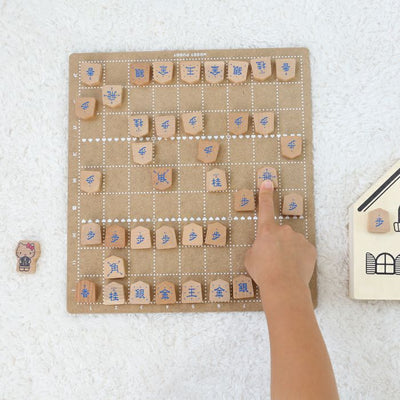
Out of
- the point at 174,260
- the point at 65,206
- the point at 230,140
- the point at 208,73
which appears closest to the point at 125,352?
the point at 174,260

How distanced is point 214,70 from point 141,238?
0.38 metres

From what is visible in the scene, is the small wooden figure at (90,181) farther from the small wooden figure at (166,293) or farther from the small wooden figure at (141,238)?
the small wooden figure at (166,293)

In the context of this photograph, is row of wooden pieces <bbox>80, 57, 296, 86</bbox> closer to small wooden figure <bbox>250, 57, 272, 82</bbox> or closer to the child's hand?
small wooden figure <bbox>250, 57, 272, 82</bbox>

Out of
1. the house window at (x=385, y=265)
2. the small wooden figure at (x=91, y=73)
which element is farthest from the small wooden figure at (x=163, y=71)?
the house window at (x=385, y=265)

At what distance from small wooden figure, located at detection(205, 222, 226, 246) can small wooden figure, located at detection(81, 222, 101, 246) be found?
229 millimetres

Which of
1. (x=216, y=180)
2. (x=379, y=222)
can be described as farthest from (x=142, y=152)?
(x=379, y=222)

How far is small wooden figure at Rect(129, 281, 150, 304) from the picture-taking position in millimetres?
765

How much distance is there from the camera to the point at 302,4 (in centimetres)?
81

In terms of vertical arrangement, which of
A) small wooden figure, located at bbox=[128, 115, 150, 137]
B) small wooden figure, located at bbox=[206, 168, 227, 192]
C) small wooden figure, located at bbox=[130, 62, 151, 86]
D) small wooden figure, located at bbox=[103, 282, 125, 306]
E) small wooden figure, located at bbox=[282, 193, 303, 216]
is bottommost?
small wooden figure, located at bbox=[103, 282, 125, 306]

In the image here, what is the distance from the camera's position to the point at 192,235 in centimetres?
77

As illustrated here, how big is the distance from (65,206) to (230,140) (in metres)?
0.38

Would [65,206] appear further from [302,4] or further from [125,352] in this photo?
[302,4]

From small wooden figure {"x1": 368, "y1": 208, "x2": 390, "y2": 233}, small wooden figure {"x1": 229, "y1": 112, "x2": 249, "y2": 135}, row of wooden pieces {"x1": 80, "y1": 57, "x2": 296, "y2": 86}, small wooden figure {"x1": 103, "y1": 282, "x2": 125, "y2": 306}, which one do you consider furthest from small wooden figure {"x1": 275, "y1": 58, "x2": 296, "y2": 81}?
small wooden figure {"x1": 103, "y1": 282, "x2": 125, "y2": 306}

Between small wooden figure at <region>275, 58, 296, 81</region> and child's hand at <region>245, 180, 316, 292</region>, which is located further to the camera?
small wooden figure at <region>275, 58, 296, 81</region>
